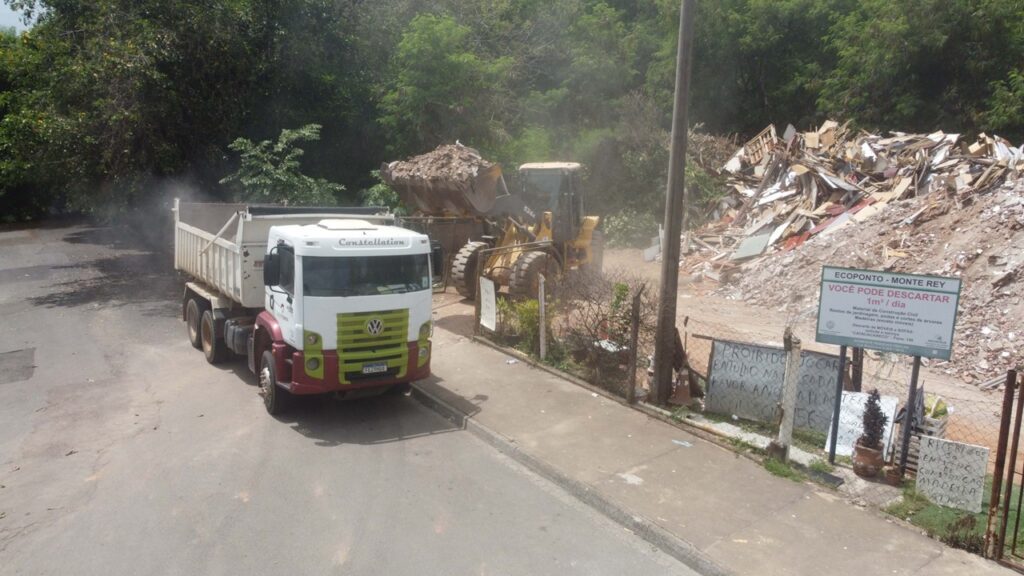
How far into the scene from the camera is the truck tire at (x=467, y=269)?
1542 cm

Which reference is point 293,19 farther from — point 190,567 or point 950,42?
point 950,42

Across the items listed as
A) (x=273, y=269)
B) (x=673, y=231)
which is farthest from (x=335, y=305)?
(x=673, y=231)

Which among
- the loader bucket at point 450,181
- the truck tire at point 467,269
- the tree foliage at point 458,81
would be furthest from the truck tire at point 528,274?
the tree foliage at point 458,81

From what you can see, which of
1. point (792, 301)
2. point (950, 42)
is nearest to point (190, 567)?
point (792, 301)

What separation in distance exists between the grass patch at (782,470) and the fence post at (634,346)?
2.11 meters

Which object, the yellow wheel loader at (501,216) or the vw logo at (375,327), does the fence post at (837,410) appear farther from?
the yellow wheel loader at (501,216)

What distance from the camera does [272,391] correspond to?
902 cm

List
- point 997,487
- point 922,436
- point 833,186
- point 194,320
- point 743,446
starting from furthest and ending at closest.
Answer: point 833,186 → point 194,320 → point 743,446 → point 922,436 → point 997,487

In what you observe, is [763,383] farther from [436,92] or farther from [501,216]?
[436,92]

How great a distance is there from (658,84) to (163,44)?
21249 millimetres

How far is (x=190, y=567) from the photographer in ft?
18.5

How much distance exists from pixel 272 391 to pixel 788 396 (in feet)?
19.8

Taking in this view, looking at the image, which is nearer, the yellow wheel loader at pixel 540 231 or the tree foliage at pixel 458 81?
the yellow wheel loader at pixel 540 231

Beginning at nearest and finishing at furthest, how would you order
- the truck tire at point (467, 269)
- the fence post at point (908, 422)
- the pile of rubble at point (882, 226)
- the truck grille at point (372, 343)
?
the fence post at point (908, 422) → the truck grille at point (372, 343) → the pile of rubble at point (882, 226) → the truck tire at point (467, 269)
